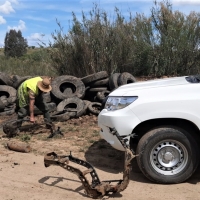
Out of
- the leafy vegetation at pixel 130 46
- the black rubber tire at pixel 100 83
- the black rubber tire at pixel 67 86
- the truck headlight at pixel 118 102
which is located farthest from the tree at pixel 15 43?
the truck headlight at pixel 118 102

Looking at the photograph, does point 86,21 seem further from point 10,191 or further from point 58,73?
point 10,191

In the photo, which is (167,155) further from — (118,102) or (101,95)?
(101,95)

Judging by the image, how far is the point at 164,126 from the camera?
514 cm

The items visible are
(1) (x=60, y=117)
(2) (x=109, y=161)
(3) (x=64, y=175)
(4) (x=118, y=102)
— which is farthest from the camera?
(1) (x=60, y=117)

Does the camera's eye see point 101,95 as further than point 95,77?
No

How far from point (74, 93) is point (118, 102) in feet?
19.0

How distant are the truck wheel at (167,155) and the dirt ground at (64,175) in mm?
177

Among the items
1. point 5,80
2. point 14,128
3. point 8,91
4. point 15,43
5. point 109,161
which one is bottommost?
point 109,161

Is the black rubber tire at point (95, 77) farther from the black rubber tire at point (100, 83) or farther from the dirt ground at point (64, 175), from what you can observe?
the dirt ground at point (64, 175)

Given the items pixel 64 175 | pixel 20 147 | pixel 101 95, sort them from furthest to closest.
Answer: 1. pixel 101 95
2. pixel 20 147
3. pixel 64 175

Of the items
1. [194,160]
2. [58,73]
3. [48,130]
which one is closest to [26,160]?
[48,130]

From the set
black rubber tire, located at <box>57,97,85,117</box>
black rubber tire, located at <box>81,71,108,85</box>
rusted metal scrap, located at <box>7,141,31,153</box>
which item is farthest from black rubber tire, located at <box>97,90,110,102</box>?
rusted metal scrap, located at <box>7,141,31,153</box>

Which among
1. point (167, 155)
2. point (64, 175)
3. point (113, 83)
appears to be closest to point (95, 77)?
point (113, 83)

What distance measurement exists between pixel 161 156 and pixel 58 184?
5.09 ft
